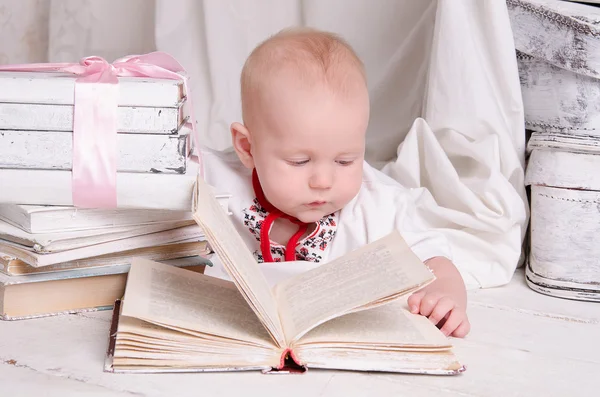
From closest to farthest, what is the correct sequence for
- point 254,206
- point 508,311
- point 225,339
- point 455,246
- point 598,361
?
point 225,339 → point 598,361 → point 508,311 → point 254,206 → point 455,246

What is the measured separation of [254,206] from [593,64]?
73 cm

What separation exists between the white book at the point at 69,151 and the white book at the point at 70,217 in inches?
2.6

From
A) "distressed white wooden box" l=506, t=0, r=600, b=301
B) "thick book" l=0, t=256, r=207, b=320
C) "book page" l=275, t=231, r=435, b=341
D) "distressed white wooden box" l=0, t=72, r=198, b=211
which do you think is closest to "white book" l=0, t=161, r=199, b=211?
"distressed white wooden box" l=0, t=72, r=198, b=211

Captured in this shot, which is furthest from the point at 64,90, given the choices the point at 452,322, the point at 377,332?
the point at 452,322

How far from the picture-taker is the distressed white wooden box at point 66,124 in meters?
1.23

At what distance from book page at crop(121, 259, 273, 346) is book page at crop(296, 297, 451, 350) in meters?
0.08

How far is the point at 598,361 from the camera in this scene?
1236 millimetres

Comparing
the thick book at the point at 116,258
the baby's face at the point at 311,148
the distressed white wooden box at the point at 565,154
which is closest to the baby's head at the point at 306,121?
the baby's face at the point at 311,148

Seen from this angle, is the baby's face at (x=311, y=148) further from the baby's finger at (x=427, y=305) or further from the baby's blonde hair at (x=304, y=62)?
the baby's finger at (x=427, y=305)

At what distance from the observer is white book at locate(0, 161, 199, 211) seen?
1243mm

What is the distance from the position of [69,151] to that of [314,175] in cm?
41

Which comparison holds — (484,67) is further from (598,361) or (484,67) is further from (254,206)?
(598,361)

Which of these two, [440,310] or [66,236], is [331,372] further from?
[66,236]

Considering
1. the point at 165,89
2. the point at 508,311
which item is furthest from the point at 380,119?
the point at 165,89
